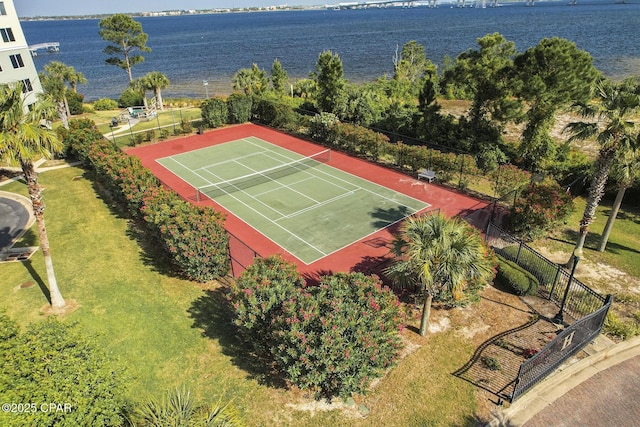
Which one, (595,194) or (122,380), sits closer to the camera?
(122,380)

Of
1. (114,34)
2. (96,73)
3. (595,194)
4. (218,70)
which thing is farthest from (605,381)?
(96,73)

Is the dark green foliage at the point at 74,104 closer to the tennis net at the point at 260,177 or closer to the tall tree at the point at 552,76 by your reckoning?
the tennis net at the point at 260,177

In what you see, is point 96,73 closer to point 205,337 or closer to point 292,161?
point 292,161

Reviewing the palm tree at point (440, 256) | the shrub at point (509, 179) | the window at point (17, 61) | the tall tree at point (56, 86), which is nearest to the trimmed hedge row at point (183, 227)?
the palm tree at point (440, 256)

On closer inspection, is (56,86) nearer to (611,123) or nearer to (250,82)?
(250,82)

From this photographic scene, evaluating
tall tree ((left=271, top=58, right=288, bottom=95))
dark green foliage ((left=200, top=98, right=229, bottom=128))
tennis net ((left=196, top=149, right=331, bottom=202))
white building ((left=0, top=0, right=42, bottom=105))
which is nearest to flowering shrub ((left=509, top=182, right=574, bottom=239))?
tennis net ((left=196, top=149, right=331, bottom=202))

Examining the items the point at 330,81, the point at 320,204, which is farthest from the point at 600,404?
the point at 330,81

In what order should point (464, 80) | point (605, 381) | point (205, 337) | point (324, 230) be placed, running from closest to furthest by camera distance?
point (605, 381) → point (205, 337) → point (324, 230) → point (464, 80)
